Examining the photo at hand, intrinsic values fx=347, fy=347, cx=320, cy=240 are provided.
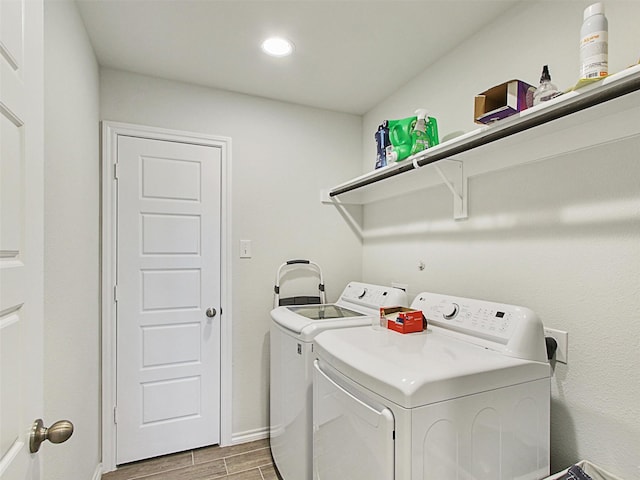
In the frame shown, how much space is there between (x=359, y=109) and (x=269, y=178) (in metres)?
0.93

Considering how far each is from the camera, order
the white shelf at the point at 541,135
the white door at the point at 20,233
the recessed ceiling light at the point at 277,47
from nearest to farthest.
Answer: the white door at the point at 20,233
the white shelf at the point at 541,135
the recessed ceiling light at the point at 277,47

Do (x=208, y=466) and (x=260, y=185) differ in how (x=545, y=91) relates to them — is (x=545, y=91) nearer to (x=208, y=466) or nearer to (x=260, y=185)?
(x=260, y=185)

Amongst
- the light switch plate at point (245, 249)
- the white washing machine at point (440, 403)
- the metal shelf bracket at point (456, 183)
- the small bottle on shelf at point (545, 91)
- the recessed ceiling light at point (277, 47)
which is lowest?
the white washing machine at point (440, 403)

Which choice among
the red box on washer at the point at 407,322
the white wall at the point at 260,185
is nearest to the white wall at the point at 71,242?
the white wall at the point at 260,185

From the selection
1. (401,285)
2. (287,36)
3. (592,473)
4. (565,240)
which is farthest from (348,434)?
(287,36)

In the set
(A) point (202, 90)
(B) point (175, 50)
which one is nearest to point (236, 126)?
(A) point (202, 90)

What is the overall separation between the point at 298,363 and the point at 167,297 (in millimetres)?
1065

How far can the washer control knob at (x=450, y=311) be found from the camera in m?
1.55

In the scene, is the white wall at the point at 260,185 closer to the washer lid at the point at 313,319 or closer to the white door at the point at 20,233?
the washer lid at the point at 313,319

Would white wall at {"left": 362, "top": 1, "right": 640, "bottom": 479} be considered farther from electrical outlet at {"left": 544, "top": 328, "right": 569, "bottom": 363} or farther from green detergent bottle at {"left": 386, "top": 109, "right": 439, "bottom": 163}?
green detergent bottle at {"left": 386, "top": 109, "right": 439, "bottom": 163}

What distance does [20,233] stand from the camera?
68 centimetres

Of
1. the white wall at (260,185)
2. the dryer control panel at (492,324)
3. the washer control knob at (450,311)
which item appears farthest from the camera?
the white wall at (260,185)

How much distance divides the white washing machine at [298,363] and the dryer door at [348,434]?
0.59 ft

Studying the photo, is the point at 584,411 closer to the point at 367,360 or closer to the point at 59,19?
the point at 367,360
